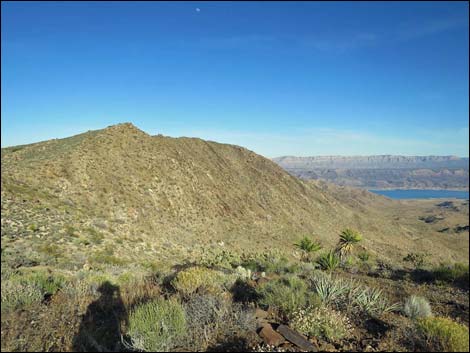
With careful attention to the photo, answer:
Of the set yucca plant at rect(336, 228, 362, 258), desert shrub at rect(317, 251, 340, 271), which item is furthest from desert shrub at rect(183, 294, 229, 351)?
yucca plant at rect(336, 228, 362, 258)

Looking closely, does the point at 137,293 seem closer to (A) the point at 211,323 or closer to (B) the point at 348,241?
(A) the point at 211,323

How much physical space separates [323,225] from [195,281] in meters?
48.2

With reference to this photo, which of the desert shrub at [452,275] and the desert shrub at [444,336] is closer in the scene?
the desert shrub at [444,336]

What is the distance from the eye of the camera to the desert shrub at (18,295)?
6.46 m

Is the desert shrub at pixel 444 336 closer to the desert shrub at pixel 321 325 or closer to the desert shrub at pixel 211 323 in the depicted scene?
the desert shrub at pixel 321 325

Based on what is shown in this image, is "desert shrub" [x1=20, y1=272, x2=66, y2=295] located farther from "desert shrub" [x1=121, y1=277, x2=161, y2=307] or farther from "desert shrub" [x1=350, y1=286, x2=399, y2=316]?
"desert shrub" [x1=350, y1=286, x2=399, y2=316]

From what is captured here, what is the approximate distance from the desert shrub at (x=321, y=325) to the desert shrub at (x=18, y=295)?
6.08m

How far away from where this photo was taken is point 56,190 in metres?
23.6

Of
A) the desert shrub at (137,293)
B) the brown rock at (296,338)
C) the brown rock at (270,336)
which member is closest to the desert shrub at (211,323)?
the brown rock at (270,336)

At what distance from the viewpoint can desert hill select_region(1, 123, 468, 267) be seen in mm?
18172

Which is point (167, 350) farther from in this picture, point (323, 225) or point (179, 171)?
point (323, 225)

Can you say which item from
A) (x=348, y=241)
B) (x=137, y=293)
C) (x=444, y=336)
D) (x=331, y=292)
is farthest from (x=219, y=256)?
(x=444, y=336)

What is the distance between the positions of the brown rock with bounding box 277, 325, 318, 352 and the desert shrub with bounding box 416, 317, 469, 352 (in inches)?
88.2

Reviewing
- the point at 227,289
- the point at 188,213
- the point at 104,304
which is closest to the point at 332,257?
the point at 227,289
